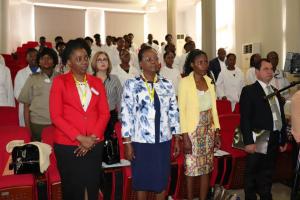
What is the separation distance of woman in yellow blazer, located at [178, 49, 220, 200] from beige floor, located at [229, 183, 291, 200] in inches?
35.5

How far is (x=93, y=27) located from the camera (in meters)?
17.5

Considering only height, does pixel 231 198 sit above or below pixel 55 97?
below

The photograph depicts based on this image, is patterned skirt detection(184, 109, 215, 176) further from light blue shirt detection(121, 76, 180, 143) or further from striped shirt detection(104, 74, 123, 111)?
striped shirt detection(104, 74, 123, 111)

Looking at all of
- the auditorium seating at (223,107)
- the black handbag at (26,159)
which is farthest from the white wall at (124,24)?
the black handbag at (26,159)

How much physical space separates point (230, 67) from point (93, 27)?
11912 mm

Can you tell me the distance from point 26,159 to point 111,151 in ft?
2.48

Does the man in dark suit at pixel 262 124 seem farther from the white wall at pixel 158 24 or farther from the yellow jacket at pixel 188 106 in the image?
Result: the white wall at pixel 158 24

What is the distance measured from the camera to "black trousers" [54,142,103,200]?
8.32 feet

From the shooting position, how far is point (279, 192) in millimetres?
4164

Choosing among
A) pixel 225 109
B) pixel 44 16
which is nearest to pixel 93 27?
pixel 44 16

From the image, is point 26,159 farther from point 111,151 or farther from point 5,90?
point 5,90

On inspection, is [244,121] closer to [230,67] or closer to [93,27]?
[230,67]

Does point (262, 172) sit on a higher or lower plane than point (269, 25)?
lower

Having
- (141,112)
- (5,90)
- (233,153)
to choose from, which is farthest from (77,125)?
(5,90)
